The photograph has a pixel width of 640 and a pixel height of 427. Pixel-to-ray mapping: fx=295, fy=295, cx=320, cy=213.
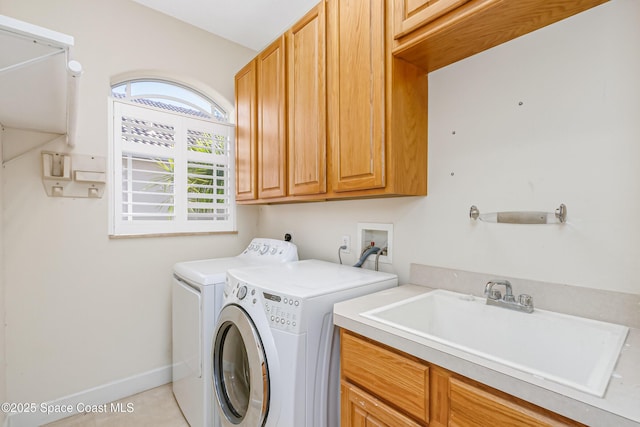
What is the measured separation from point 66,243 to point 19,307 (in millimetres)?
422

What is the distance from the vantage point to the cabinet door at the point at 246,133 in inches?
88.7

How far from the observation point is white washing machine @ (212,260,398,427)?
1155mm

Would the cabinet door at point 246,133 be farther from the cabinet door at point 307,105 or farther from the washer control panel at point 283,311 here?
the washer control panel at point 283,311

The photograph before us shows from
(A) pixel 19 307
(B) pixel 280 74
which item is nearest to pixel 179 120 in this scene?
(B) pixel 280 74

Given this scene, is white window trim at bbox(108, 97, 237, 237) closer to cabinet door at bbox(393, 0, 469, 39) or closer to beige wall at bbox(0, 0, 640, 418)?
beige wall at bbox(0, 0, 640, 418)

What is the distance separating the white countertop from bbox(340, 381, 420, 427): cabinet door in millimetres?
213

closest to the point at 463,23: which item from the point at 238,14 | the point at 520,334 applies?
the point at 520,334

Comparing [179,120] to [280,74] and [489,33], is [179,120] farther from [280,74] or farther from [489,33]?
[489,33]

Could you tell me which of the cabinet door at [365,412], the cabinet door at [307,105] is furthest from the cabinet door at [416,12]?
the cabinet door at [365,412]

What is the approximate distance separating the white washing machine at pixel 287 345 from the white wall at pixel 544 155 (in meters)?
0.50

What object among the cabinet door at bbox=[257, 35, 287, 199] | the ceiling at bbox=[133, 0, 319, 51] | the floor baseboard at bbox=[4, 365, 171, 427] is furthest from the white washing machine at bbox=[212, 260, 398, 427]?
the ceiling at bbox=[133, 0, 319, 51]

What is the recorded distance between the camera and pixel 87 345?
1951 millimetres

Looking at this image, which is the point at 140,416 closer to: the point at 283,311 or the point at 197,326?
the point at 197,326

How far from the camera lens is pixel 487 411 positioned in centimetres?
73
